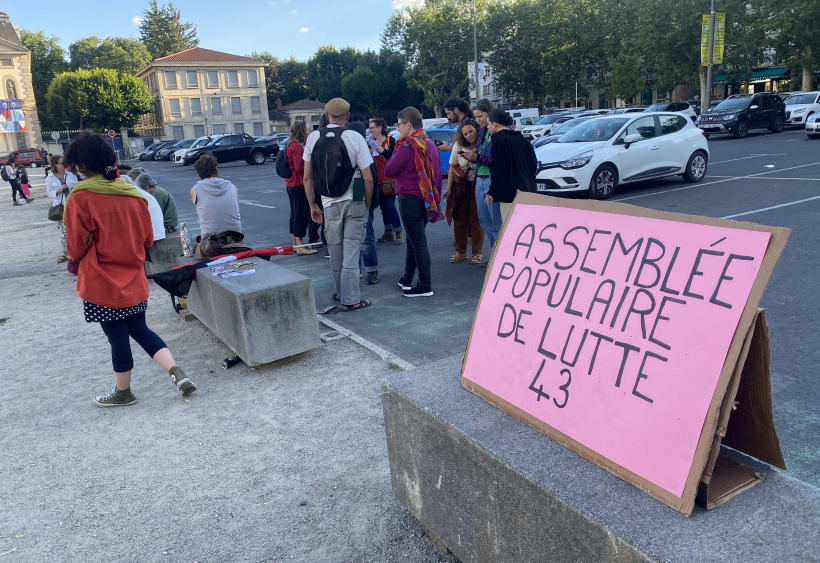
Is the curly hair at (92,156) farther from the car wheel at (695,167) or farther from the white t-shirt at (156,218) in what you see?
the car wheel at (695,167)

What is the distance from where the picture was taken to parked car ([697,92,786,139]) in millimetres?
25341

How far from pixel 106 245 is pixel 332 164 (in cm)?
210

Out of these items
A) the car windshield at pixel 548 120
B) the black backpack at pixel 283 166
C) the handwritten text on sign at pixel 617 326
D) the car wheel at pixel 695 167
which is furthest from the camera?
the car windshield at pixel 548 120

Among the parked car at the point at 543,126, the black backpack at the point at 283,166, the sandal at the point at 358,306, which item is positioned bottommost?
the sandal at the point at 358,306

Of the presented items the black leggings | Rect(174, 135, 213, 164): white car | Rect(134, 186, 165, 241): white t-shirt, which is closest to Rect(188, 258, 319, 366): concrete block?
the black leggings

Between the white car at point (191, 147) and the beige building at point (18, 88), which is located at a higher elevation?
the beige building at point (18, 88)

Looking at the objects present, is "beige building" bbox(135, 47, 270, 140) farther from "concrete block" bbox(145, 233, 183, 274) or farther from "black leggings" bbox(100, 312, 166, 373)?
"black leggings" bbox(100, 312, 166, 373)

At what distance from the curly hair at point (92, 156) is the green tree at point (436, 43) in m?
59.6

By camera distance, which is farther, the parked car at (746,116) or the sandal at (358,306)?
the parked car at (746,116)

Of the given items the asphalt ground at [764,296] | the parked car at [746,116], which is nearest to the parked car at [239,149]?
the asphalt ground at [764,296]

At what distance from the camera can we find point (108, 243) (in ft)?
12.8

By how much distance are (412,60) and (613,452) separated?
221 ft

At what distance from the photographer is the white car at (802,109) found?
2698 cm

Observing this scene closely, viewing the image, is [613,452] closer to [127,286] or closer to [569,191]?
[127,286]
